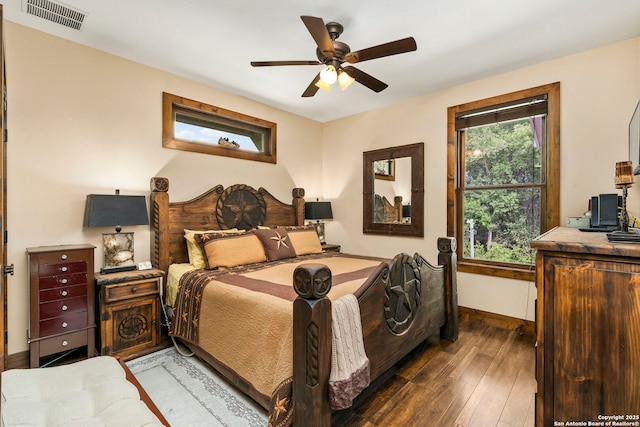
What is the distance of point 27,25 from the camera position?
2.37 m

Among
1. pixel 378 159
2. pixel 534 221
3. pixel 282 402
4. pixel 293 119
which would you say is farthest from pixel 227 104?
pixel 534 221

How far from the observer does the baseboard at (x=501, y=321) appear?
118 inches

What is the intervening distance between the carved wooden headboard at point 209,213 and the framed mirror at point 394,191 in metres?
1.03

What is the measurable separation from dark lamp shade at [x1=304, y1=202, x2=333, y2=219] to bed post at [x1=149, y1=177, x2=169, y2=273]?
198 cm

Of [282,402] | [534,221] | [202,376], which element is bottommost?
[202,376]

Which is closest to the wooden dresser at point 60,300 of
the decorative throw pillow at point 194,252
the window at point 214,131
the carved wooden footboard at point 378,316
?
the decorative throw pillow at point 194,252

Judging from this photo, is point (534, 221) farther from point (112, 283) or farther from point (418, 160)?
point (112, 283)

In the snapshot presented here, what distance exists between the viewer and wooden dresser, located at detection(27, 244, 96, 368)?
85.5 inches

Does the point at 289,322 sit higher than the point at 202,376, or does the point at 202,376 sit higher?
the point at 289,322

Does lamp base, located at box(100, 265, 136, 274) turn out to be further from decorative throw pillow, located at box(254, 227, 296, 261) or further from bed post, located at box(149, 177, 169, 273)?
decorative throw pillow, located at box(254, 227, 296, 261)

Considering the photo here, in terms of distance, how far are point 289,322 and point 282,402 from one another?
0.40 meters

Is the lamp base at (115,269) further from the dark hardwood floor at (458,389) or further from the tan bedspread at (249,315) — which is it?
the dark hardwood floor at (458,389)

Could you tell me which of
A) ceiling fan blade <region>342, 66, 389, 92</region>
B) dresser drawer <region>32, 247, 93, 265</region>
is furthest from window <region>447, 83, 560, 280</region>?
dresser drawer <region>32, 247, 93, 265</region>

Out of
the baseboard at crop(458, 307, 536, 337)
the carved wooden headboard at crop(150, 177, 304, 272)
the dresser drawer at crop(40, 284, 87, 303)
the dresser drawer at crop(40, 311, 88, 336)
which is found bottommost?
the baseboard at crop(458, 307, 536, 337)
